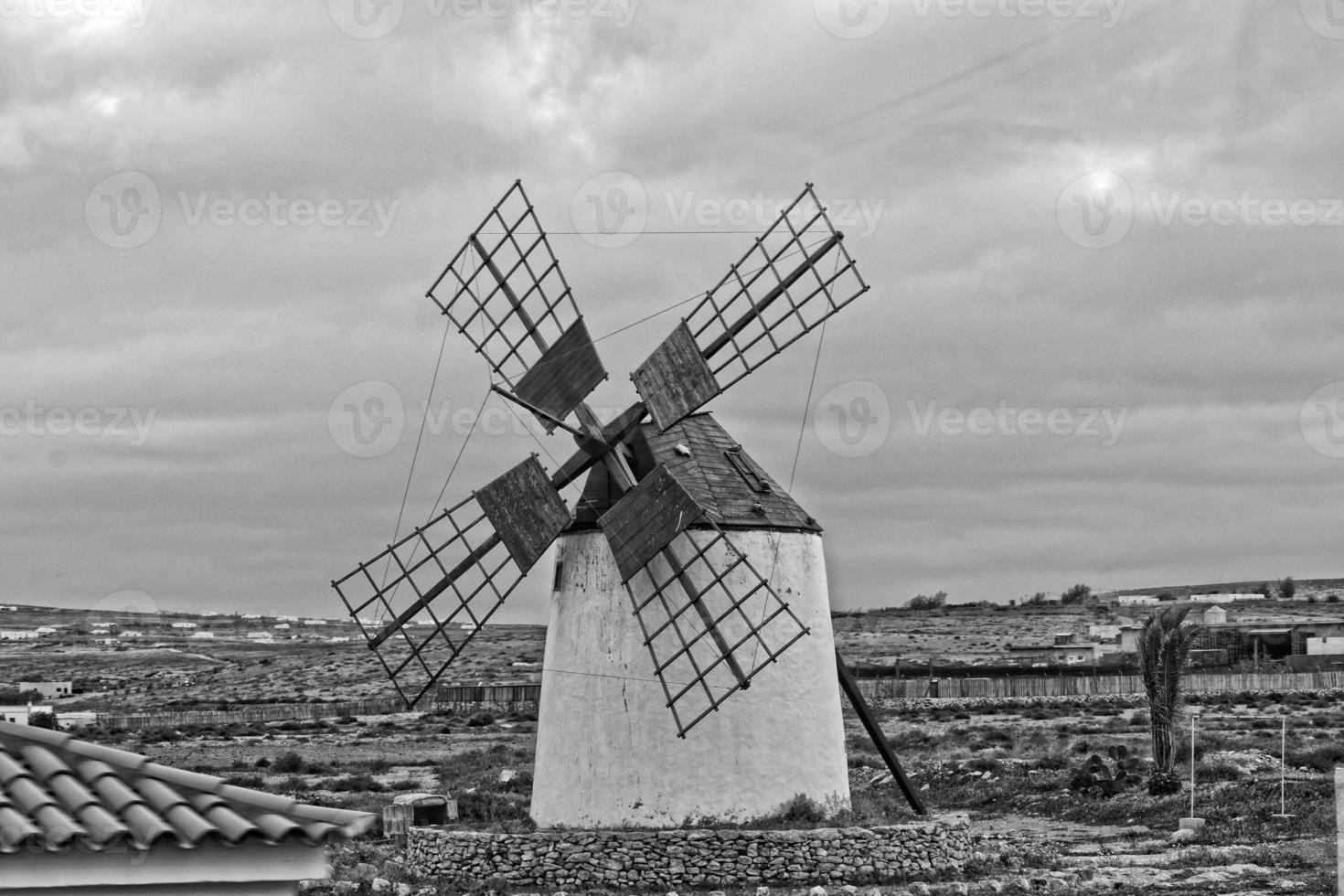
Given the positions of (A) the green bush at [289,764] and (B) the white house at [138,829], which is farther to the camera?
(A) the green bush at [289,764]

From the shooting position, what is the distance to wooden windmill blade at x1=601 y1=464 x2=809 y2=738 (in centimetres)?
2162

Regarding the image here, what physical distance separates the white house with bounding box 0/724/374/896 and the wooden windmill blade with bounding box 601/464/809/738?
13.4 meters

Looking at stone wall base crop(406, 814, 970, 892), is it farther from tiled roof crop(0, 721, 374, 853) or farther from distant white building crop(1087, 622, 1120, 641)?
distant white building crop(1087, 622, 1120, 641)

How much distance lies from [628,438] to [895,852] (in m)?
6.75

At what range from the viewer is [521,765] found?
41719 mm

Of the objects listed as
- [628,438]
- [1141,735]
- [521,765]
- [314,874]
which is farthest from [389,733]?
[314,874]

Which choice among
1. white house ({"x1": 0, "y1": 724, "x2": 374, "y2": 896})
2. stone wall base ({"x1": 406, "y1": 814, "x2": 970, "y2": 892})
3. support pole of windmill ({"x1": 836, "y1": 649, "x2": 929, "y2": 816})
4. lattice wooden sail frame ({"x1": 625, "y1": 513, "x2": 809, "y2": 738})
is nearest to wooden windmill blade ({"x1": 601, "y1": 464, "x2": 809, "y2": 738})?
lattice wooden sail frame ({"x1": 625, "y1": 513, "x2": 809, "y2": 738})

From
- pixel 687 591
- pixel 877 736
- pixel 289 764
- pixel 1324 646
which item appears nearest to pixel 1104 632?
pixel 1324 646

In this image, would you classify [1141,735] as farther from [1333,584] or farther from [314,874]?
[1333,584]

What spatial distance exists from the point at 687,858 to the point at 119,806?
1409 centimetres

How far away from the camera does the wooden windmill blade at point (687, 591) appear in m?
21.6

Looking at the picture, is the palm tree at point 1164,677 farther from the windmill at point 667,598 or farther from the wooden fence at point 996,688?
the wooden fence at point 996,688

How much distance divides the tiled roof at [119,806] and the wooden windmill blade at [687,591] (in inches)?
526

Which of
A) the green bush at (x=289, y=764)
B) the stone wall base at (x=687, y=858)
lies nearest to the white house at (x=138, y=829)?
the stone wall base at (x=687, y=858)
